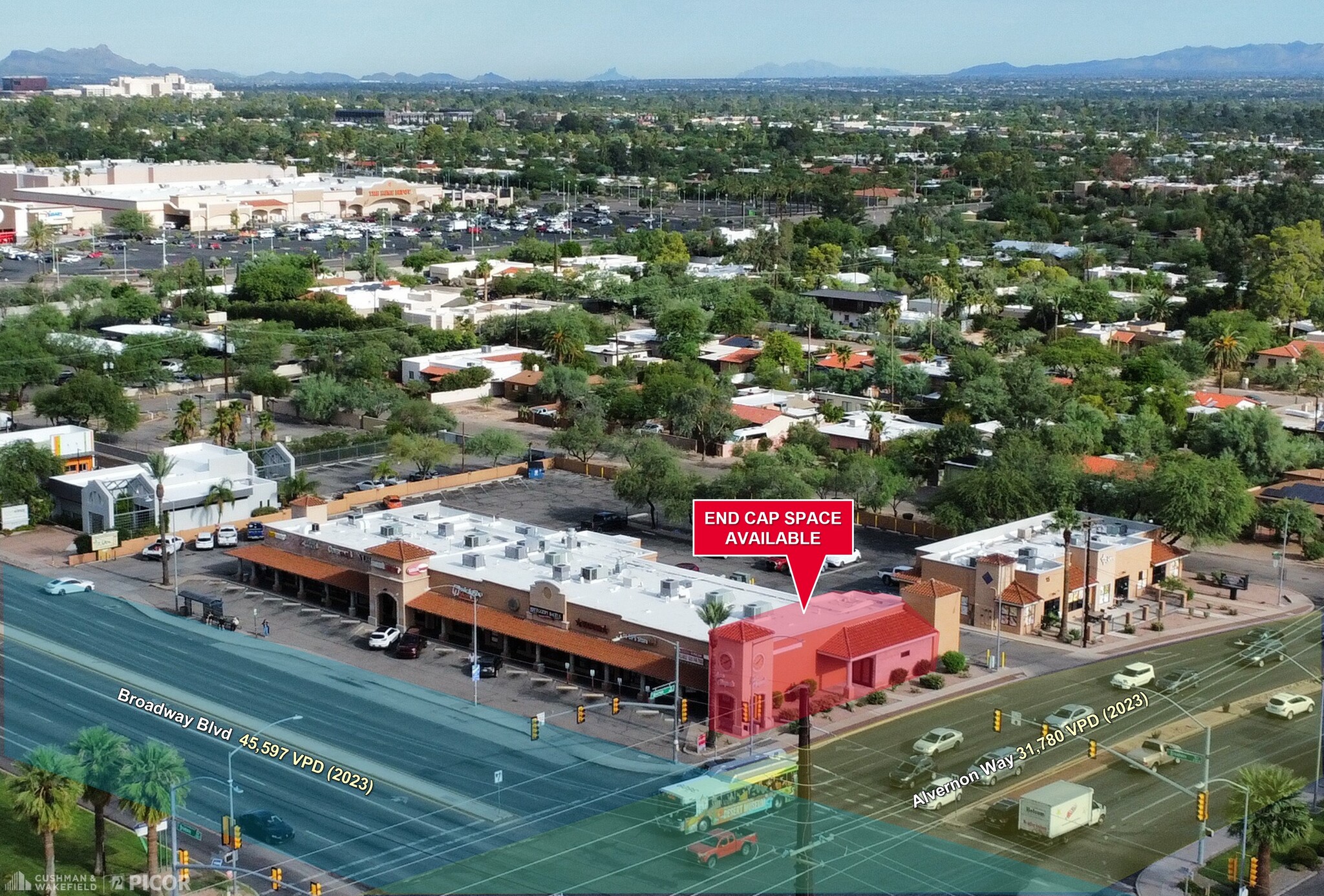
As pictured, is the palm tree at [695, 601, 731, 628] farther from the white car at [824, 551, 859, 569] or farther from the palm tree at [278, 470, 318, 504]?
the palm tree at [278, 470, 318, 504]

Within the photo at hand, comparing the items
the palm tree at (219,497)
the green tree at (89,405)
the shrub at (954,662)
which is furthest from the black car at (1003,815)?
the green tree at (89,405)

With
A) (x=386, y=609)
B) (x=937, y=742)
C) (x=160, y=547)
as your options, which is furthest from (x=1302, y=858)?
(x=160, y=547)

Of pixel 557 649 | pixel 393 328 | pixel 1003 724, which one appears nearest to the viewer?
pixel 1003 724

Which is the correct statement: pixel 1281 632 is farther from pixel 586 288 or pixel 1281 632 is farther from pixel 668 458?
pixel 586 288

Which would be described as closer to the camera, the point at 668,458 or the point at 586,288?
the point at 668,458

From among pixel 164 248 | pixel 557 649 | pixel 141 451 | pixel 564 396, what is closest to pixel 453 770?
pixel 557 649

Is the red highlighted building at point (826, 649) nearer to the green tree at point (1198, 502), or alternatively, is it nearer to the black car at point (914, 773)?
the black car at point (914, 773)

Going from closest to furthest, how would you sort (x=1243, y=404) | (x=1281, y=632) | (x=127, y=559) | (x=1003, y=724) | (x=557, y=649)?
(x=1003, y=724)
(x=557, y=649)
(x=1281, y=632)
(x=127, y=559)
(x=1243, y=404)
